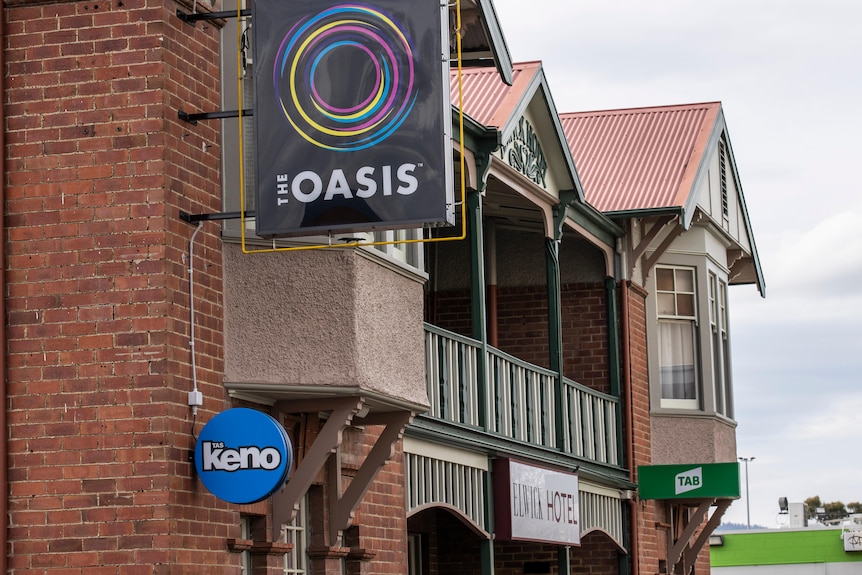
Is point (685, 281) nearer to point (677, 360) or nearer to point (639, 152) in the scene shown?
point (677, 360)

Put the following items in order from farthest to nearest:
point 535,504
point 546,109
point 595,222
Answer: point 595,222 → point 546,109 → point 535,504

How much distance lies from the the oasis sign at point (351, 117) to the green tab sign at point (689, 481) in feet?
35.8

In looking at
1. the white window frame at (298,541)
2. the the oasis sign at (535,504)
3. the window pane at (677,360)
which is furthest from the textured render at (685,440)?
the white window frame at (298,541)

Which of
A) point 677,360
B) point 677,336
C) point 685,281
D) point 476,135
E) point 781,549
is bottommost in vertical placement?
point 781,549

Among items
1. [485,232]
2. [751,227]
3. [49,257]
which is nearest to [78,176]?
[49,257]

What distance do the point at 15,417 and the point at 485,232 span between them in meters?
9.54

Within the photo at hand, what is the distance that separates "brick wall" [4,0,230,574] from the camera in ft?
31.8

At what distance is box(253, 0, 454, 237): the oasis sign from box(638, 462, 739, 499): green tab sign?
1090cm

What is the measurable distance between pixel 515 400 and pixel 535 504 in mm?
1089

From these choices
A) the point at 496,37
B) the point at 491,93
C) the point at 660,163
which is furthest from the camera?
the point at 660,163

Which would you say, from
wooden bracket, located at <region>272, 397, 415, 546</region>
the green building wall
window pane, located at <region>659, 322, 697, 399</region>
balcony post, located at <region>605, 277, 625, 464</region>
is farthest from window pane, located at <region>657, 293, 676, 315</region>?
the green building wall

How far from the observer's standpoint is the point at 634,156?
68.9 ft

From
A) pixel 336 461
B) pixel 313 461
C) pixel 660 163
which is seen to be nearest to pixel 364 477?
pixel 336 461

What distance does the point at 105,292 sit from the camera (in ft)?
32.6
